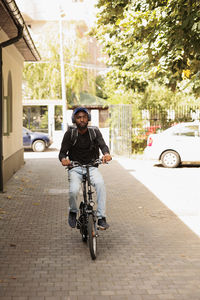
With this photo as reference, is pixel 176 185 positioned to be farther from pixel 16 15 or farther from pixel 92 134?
pixel 92 134

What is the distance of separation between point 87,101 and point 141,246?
109ft

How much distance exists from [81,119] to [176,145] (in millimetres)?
10296

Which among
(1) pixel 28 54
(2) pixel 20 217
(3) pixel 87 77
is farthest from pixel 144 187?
(3) pixel 87 77

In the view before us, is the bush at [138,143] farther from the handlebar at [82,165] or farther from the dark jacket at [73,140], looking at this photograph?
the handlebar at [82,165]

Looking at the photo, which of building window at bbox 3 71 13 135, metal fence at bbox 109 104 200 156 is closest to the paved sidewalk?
building window at bbox 3 71 13 135

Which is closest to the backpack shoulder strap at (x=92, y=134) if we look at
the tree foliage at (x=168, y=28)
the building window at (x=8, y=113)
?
the tree foliage at (x=168, y=28)

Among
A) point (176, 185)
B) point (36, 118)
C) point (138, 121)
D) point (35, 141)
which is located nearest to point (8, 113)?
point (176, 185)

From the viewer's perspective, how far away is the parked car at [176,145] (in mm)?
15672

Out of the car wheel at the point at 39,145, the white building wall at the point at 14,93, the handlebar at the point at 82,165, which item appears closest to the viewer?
the handlebar at the point at 82,165

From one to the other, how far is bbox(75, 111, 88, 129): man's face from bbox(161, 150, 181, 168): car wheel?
33.8ft

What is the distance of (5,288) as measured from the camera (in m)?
4.53

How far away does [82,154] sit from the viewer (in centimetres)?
598

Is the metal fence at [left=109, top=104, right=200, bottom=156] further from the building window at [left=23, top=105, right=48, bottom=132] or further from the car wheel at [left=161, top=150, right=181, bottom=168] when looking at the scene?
the building window at [left=23, top=105, right=48, bottom=132]

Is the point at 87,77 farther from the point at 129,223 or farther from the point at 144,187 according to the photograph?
the point at 129,223
